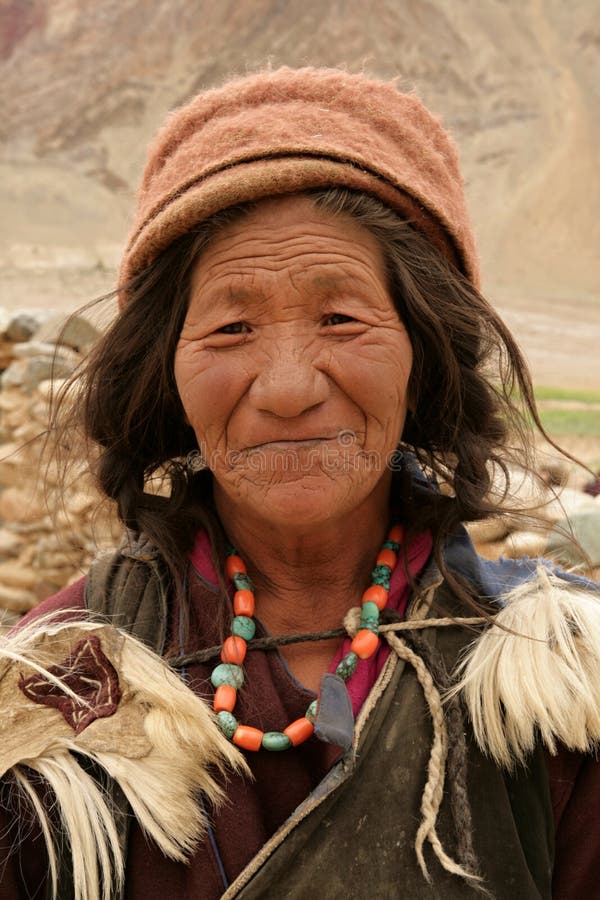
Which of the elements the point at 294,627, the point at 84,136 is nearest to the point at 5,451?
the point at 294,627

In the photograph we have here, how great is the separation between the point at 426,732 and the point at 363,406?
1.72ft

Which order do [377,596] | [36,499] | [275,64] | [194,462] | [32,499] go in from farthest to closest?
[275,64], [36,499], [32,499], [194,462], [377,596]

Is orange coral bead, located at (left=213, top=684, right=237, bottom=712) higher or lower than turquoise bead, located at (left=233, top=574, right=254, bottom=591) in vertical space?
lower

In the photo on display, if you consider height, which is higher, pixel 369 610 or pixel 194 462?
pixel 194 462

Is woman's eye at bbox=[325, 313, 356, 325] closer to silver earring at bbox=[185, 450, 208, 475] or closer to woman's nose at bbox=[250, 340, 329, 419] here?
woman's nose at bbox=[250, 340, 329, 419]

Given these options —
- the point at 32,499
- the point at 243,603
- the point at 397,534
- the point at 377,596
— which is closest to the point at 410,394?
the point at 397,534

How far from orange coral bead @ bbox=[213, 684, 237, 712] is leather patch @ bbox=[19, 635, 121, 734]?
16 cm

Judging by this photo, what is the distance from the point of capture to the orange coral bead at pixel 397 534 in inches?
67.5

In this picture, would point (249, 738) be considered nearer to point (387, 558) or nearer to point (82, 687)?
point (82, 687)

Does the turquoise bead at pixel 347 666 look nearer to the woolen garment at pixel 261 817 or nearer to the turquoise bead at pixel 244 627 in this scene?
the woolen garment at pixel 261 817

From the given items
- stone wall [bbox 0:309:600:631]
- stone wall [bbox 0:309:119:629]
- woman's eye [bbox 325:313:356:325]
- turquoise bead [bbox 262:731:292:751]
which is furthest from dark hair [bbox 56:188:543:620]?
stone wall [bbox 0:309:119:629]

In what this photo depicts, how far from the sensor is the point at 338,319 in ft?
4.94

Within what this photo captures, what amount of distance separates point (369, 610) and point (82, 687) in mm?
491

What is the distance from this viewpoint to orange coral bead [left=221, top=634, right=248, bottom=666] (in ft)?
5.10
